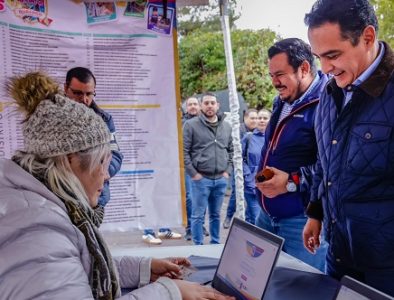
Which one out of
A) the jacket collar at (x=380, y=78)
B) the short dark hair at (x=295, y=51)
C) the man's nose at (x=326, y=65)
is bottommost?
the jacket collar at (x=380, y=78)

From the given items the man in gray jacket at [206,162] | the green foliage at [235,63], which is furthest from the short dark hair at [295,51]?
the green foliage at [235,63]

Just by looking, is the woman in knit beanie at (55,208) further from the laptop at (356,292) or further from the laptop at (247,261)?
the laptop at (356,292)

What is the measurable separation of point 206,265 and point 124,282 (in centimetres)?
32

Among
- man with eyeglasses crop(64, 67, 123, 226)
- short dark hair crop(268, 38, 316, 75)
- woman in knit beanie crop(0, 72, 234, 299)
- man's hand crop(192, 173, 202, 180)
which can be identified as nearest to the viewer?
woman in knit beanie crop(0, 72, 234, 299)

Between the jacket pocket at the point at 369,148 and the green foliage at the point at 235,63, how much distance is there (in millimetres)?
9358

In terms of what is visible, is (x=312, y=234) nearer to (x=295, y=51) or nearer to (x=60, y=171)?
(x=295, y=51)

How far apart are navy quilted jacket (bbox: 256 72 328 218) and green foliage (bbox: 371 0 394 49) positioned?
132 inches

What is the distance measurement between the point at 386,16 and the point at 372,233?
4.63m

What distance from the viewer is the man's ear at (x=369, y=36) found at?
1.37 m

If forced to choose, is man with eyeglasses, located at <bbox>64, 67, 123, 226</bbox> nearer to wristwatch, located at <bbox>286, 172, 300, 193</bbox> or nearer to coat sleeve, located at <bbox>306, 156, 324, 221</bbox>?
wristwatch, located at <bbox>286, 172, 300, 193</bbox>

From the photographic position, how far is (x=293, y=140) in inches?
74.9

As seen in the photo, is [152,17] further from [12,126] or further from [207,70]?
[207,70]

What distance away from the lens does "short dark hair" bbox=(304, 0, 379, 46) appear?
53.8 inches

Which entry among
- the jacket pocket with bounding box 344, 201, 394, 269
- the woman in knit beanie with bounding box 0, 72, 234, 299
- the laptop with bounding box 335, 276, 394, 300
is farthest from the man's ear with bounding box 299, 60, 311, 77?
the laptop with bounding box 335, 276, 394, 300
